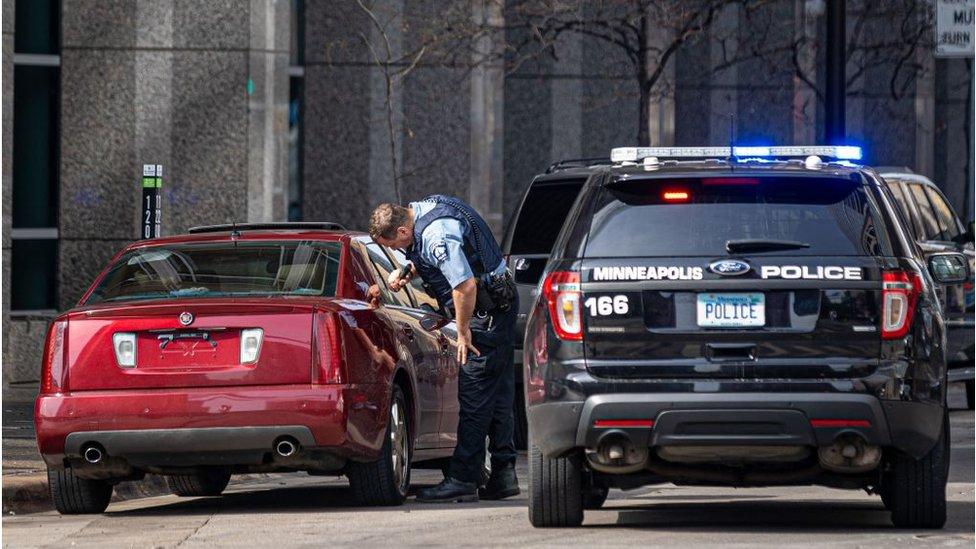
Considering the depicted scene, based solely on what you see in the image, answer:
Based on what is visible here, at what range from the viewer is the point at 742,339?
8.53 metres

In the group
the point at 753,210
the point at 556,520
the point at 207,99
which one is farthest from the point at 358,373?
the point at 207,99

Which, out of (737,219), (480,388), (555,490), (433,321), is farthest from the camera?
(433,321)

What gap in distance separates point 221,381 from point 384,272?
1558 mm

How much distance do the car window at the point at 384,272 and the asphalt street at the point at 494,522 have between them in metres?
1.08

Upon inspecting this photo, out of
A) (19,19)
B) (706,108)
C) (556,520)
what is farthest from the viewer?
(706,108)

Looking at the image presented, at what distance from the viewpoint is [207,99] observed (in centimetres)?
1998

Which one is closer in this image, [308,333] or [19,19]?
[308,333]

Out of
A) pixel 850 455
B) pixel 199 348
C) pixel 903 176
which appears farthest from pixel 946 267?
pixel 903 176

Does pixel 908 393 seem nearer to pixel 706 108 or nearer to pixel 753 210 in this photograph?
pixel 753 210

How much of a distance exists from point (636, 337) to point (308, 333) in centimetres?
185

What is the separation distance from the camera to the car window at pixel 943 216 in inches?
674

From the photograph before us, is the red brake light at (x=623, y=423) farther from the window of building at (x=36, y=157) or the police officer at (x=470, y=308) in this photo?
the window of building at (x=36, y=157)

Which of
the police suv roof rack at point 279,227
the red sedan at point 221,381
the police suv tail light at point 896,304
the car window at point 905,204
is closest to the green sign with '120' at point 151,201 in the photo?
the police suv roof rack at point 279,227

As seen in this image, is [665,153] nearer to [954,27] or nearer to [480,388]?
[480,388]
